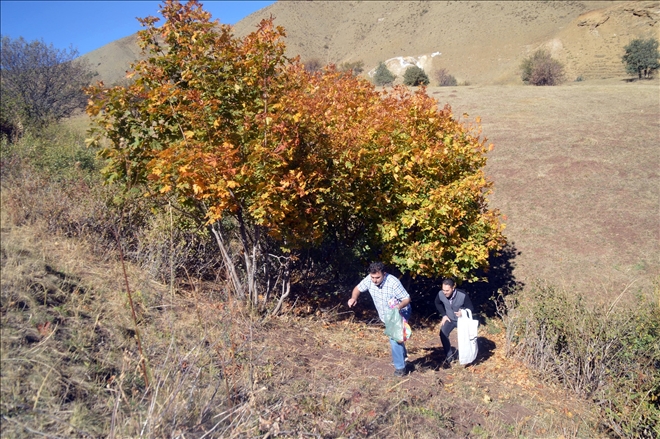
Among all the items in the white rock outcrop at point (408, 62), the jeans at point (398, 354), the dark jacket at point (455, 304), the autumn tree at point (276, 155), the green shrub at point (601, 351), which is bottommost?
the green shrub at point (601, 351)

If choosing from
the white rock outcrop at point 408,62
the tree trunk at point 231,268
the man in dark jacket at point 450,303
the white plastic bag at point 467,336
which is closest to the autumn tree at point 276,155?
the tree trunk at point 231,268

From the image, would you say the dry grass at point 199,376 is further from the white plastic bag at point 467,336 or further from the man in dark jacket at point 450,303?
the man in dark jacket at point 450,303

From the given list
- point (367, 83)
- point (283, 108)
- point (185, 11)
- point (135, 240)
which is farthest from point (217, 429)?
point (367, 83)

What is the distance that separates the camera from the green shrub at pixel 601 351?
5320mm

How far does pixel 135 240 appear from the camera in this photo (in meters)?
6.91

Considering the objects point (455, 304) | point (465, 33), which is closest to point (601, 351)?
point (455, 304)

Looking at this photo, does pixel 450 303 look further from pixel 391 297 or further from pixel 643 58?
pixel 643 58

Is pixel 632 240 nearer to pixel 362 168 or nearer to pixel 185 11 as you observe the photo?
pixel 362 168

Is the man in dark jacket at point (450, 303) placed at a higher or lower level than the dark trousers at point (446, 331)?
higher

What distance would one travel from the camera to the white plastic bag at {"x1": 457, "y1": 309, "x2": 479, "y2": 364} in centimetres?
646

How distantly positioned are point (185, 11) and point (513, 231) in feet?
28.8

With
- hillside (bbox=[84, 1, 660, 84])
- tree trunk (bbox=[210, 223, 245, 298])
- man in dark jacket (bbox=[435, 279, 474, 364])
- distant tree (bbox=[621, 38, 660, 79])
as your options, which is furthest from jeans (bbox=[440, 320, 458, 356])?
hillside (bbox=[84, 1, 660, 84])

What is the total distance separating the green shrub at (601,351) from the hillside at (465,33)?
40.9 m

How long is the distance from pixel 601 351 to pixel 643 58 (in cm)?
3446
